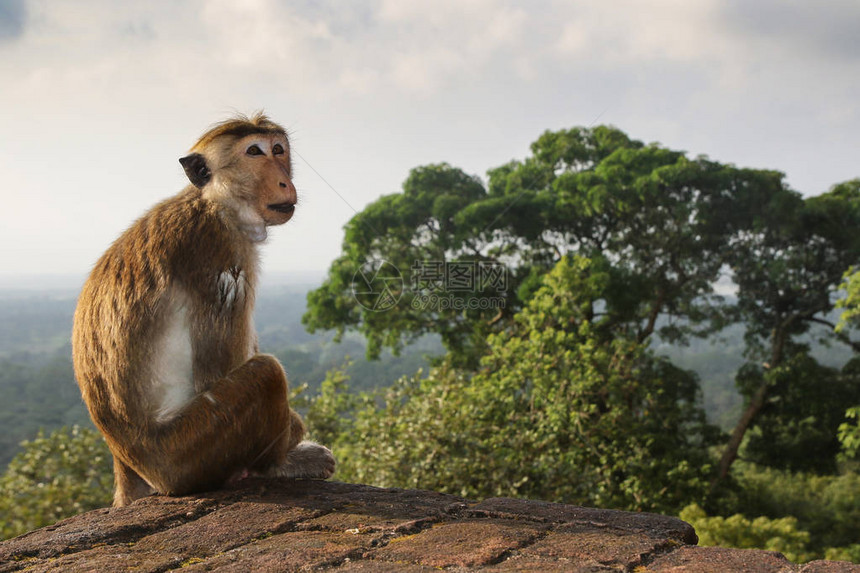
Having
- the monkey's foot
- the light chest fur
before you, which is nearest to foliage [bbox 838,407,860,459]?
the monkey's foot

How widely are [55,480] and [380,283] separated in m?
7.07

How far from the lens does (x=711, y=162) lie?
547 inches

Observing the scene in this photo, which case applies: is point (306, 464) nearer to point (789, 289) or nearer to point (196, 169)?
point (196, 169)

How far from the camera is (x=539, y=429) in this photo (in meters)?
8.91

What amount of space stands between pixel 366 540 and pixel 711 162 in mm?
13321

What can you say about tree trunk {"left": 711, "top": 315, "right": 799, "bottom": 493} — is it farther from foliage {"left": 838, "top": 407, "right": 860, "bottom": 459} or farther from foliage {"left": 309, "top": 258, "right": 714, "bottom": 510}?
foliage {"left": 309, "top": 258, "right": 714, "bottom": 510}

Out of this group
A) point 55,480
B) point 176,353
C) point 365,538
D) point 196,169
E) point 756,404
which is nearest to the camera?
point 365,538

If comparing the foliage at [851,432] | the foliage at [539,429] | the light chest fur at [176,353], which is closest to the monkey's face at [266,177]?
the light chest fur at [176,353]

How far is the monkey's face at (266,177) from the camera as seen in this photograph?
10.7 ft

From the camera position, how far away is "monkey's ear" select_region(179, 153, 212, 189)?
133 inches

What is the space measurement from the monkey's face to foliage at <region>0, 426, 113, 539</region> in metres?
7.21

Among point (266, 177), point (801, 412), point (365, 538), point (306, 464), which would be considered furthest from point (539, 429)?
point (801, 412)

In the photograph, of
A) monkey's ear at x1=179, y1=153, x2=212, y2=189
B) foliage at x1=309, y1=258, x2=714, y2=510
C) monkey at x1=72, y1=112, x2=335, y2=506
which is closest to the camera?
monkey at x1=72, y1=112, x2=335, y2=506

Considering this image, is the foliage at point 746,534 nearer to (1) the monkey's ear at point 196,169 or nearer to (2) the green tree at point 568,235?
(2) the green tree at point 568,235
